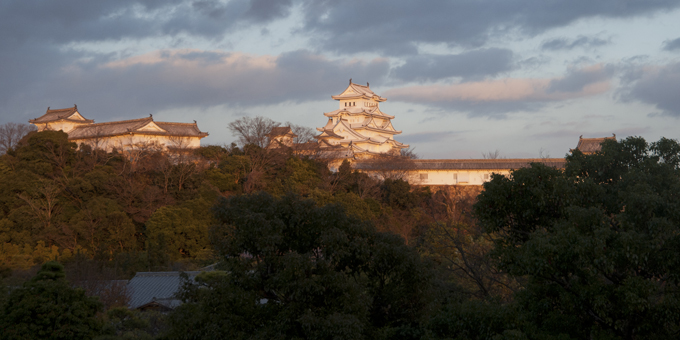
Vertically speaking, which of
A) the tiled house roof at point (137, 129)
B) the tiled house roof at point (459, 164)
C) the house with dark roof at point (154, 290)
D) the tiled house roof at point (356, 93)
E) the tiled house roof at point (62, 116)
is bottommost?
the house with dark roof at point (154, 290)

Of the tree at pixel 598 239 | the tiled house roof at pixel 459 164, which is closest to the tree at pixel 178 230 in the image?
the tiled house roof at pixel 459 164

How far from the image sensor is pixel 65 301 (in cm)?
959

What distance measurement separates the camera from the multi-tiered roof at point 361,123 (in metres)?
41.6

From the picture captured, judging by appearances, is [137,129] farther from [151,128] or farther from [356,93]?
[356,93]

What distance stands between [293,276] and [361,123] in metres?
37.7

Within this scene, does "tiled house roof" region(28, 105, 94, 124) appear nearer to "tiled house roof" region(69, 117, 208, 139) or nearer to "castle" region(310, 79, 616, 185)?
"tiled house roof" region(69, 117, 208, 139)

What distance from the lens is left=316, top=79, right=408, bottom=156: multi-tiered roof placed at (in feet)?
137

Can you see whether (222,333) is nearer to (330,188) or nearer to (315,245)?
(315,245)

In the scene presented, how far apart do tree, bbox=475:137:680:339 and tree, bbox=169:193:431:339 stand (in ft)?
5.22

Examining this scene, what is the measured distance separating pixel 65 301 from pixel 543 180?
7.90 meters

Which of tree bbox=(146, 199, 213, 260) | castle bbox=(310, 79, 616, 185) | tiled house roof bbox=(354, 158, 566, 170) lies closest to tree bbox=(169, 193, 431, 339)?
tree bbox=(146, 199, 213, 260)

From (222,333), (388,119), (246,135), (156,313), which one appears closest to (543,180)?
(222,333)

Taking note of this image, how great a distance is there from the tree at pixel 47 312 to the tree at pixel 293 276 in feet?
8.41

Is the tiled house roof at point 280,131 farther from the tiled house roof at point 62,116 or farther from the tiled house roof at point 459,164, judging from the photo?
the tiled house roof at point 62,116
